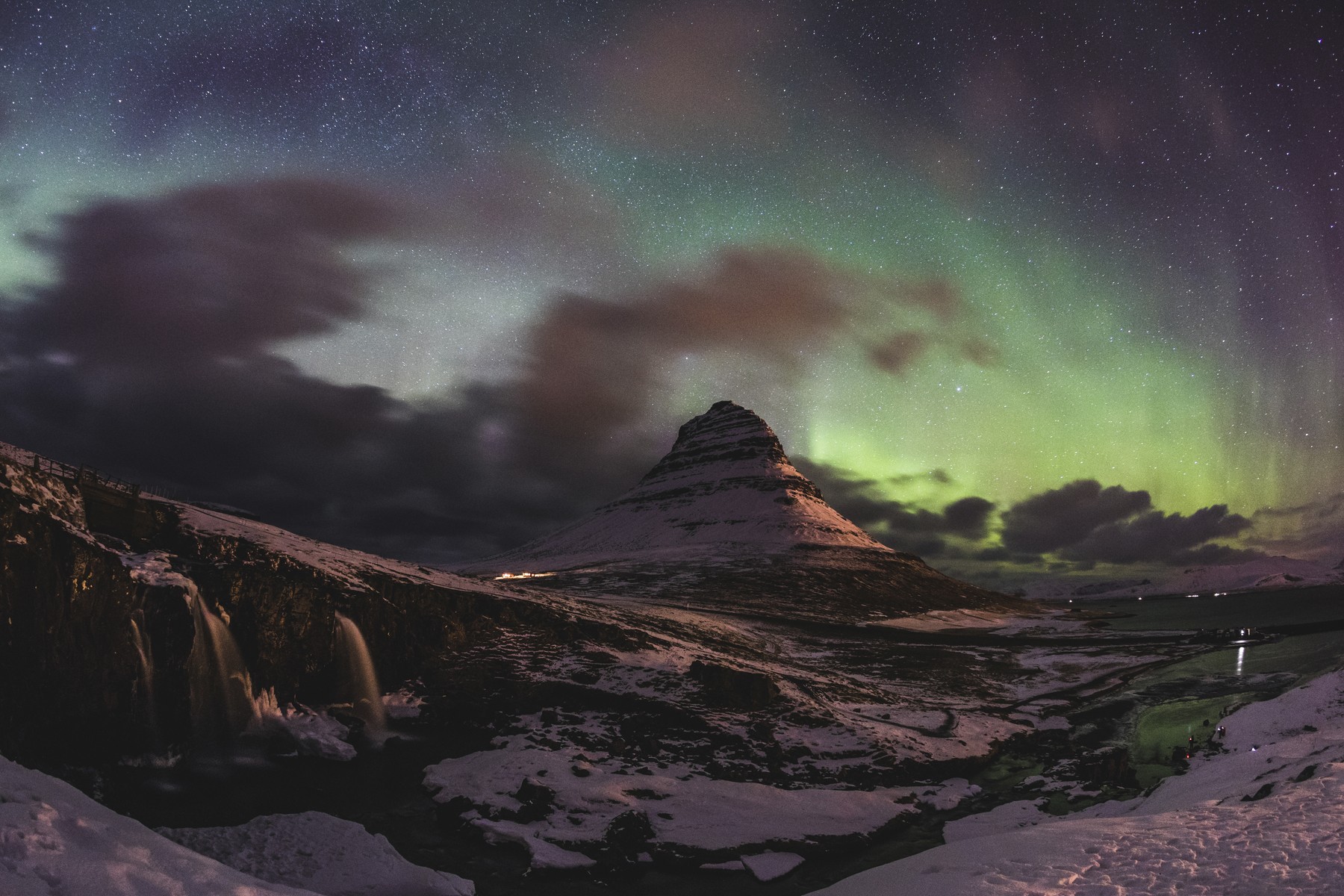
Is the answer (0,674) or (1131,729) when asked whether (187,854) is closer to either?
(0,674)

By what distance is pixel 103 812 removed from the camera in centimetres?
888

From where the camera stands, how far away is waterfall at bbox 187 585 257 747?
26203 millimetres

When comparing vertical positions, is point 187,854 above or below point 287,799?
above

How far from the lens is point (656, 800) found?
2420 centimetres

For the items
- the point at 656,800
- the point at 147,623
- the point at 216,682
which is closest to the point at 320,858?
the point at 656,800

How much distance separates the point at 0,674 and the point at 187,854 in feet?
54.8

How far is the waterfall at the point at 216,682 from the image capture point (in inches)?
1032

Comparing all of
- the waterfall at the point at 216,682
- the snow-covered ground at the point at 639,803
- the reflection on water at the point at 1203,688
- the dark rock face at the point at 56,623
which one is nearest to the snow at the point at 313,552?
the waterfall at the point at 216,682

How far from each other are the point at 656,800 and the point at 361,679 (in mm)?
17009

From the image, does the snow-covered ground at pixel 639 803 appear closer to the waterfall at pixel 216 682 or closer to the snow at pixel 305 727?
the snow at pixel 305 727

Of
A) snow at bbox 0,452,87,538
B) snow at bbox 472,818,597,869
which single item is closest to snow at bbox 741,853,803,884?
snow at bbox 472,818,597,869

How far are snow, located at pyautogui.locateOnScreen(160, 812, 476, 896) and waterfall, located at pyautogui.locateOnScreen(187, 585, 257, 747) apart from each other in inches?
414

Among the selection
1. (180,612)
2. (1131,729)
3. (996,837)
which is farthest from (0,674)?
(1131,729)

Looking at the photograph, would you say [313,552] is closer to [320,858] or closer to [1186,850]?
[320,858]
